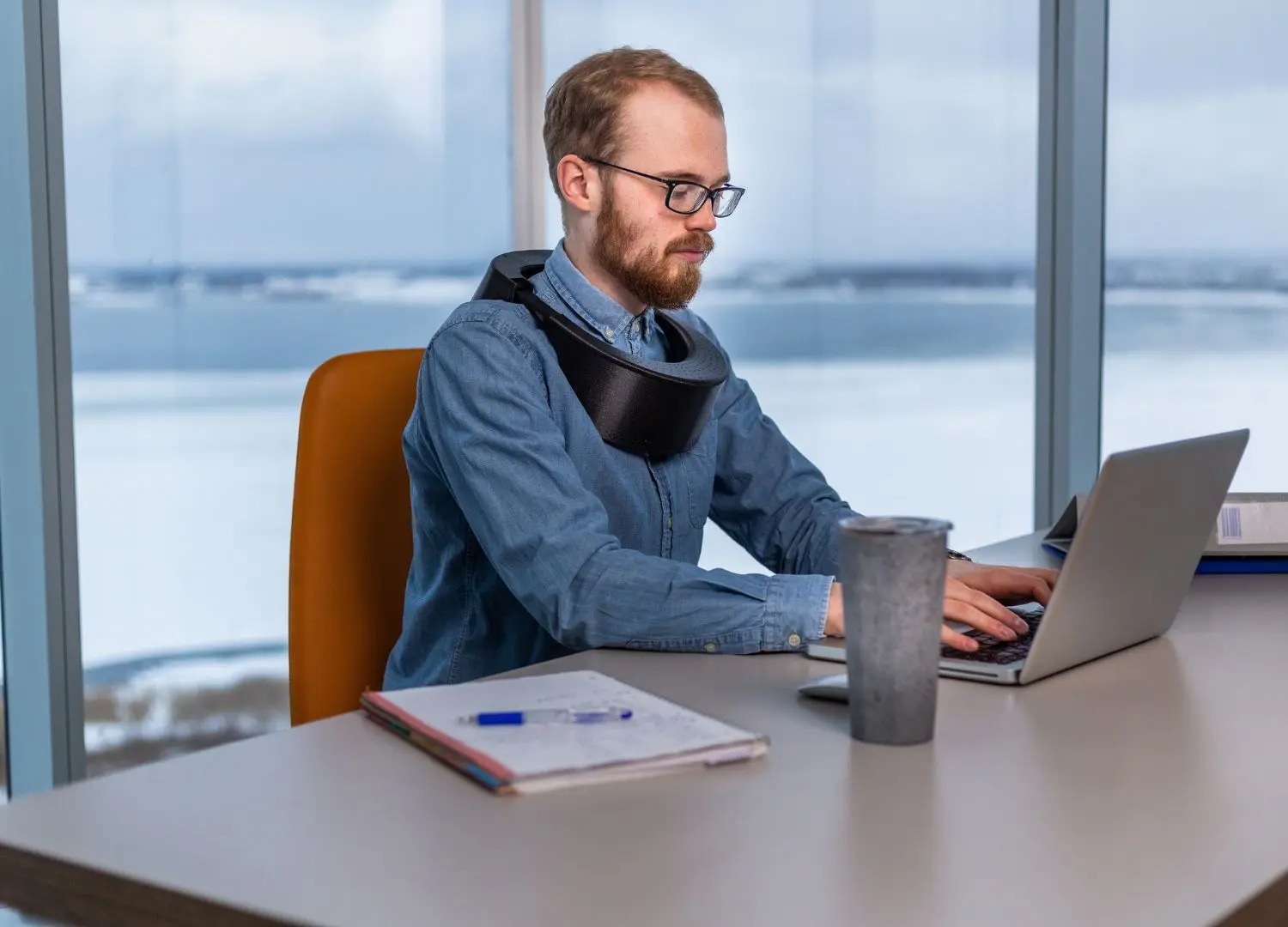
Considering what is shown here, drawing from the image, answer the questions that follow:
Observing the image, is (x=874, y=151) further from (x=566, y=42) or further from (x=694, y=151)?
(x=694, y=151)

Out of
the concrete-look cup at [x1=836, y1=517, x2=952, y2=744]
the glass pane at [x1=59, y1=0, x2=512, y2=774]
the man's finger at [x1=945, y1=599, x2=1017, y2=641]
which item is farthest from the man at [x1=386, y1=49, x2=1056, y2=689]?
the glass pane at [x1=59, y1=0, x2=512, y2=774]

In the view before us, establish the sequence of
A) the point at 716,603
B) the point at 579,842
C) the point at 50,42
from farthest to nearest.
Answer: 1. the point at 50,42
2. the point at 716,603
3. the point at 579,842

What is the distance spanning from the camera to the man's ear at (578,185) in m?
1.88

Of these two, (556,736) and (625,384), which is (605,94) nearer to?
(625,384)

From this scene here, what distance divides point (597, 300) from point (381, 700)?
0.83 metres

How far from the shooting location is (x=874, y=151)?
11.5 ft

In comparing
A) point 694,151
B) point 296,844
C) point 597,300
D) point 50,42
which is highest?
point 50,42

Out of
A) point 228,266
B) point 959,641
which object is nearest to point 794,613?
point 959,641

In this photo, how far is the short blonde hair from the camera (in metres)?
1.86

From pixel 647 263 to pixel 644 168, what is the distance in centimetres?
11

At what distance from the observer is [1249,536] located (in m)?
1.81

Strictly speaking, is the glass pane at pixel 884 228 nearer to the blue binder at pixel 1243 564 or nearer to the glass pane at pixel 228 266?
the glass pane at pixel 228 266

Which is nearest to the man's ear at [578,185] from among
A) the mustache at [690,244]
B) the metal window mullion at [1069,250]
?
the mustache at [690,244]

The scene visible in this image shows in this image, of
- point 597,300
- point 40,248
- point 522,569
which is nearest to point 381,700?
point 522,569
